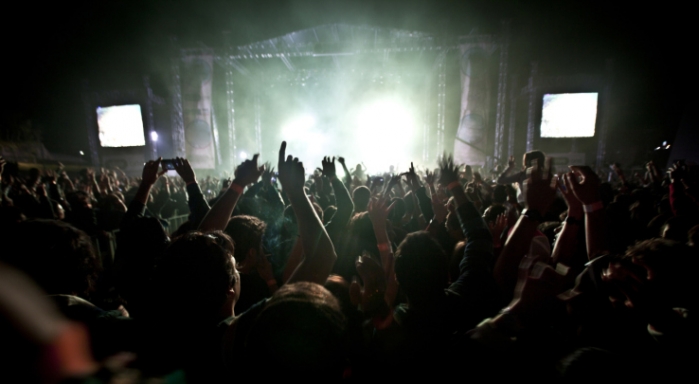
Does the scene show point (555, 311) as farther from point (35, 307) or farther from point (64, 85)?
point (64, 85)

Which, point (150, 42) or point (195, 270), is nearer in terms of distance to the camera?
point (195, 270)

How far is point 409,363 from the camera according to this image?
4.21 ft

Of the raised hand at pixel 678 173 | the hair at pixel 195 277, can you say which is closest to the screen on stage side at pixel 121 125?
the hair at pixel 195 277

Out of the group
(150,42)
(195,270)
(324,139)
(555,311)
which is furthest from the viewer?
(324,139)

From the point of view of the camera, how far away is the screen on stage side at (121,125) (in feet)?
65.6

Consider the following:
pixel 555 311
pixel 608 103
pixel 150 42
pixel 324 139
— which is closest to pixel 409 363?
pixel 555 311

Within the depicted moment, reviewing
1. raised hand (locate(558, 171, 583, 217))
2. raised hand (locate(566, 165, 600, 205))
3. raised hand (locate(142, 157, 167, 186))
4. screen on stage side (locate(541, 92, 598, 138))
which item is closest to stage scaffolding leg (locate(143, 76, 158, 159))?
raised hand (locate(142, 157, 167, 186))

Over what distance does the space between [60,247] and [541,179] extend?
3134 millimetres

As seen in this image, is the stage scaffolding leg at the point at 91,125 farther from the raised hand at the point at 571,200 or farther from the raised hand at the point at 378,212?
the raised hand at the point at 571,200

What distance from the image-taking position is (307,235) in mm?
1742

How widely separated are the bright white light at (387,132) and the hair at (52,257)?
2141 centimetres

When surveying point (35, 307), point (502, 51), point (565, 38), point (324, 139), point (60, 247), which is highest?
point (565, 38)

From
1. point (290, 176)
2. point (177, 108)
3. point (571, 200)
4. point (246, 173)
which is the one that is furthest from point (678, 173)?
point (177, 108)

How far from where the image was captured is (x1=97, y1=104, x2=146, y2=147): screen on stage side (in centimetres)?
1998
